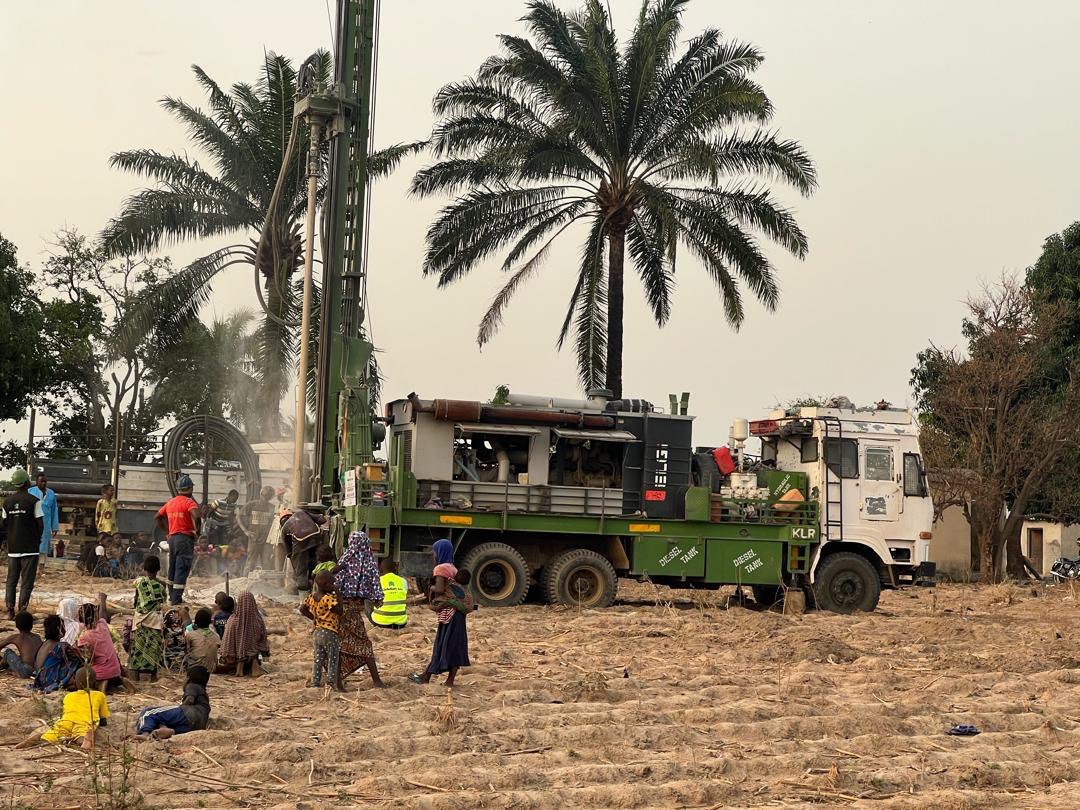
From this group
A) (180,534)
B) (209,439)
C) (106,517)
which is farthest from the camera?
(209,439)

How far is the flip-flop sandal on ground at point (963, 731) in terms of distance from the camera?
33.5ft

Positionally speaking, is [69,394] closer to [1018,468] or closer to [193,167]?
[193,167]

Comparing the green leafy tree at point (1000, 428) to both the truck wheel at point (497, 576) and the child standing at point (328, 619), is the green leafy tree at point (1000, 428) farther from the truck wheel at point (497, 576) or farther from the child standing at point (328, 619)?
the child standing at point (328, 619)

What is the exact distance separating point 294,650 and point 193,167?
18.9 m

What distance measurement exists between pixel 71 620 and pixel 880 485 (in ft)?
41.6

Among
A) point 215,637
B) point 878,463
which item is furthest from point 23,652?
point 878,463

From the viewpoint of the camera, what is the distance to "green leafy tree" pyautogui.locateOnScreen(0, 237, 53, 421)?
92.7 feet

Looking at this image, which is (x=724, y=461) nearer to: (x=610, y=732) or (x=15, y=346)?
(x=610, y=732)

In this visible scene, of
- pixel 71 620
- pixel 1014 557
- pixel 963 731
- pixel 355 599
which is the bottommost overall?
pixel 963 731

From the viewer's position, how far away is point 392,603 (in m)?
14.4

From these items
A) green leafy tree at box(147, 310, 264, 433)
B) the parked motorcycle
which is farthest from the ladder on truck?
green leafy tree at box(147, 310, 264, 433)

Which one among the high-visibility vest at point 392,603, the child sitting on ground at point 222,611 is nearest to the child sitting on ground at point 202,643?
the child sitting on ground at point 222,611

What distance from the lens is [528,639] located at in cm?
1568

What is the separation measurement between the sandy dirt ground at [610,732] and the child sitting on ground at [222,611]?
59 cm
